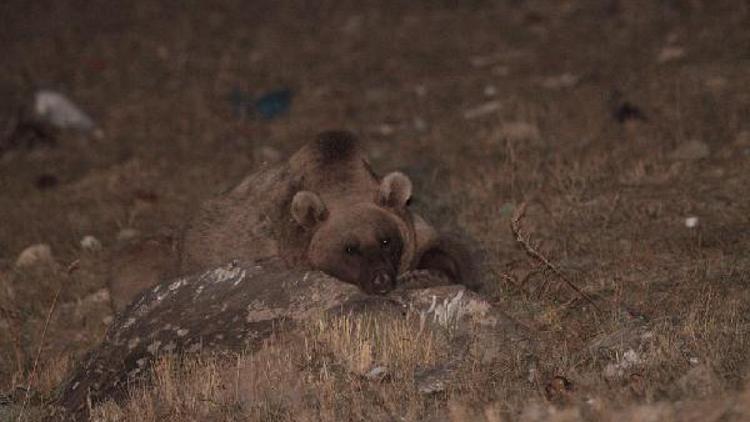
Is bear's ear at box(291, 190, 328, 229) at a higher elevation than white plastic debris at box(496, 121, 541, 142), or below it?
higher

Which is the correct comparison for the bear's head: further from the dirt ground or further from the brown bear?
the dirt ground

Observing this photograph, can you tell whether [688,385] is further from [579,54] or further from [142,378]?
[579,54]

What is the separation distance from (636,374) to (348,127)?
897 centimetres

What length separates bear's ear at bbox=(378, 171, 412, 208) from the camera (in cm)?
791

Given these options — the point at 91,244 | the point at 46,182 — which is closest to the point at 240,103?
the point at 46,182

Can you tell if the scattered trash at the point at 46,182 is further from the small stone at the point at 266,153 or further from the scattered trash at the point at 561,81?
the scattered trash at the point at 561,81

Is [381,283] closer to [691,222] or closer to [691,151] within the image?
[691,222]

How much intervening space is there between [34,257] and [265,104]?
18.3 ft

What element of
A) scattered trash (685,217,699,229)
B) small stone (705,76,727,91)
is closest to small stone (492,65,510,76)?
small stone (705,76,727,91)

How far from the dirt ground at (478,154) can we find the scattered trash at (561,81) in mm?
79

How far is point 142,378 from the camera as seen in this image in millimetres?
6828

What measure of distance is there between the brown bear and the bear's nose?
1 cm

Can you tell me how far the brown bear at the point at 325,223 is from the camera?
25.2 feet

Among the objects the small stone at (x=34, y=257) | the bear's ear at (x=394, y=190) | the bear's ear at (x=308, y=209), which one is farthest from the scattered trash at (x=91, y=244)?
the bear's ear at (x=394, y=190)
